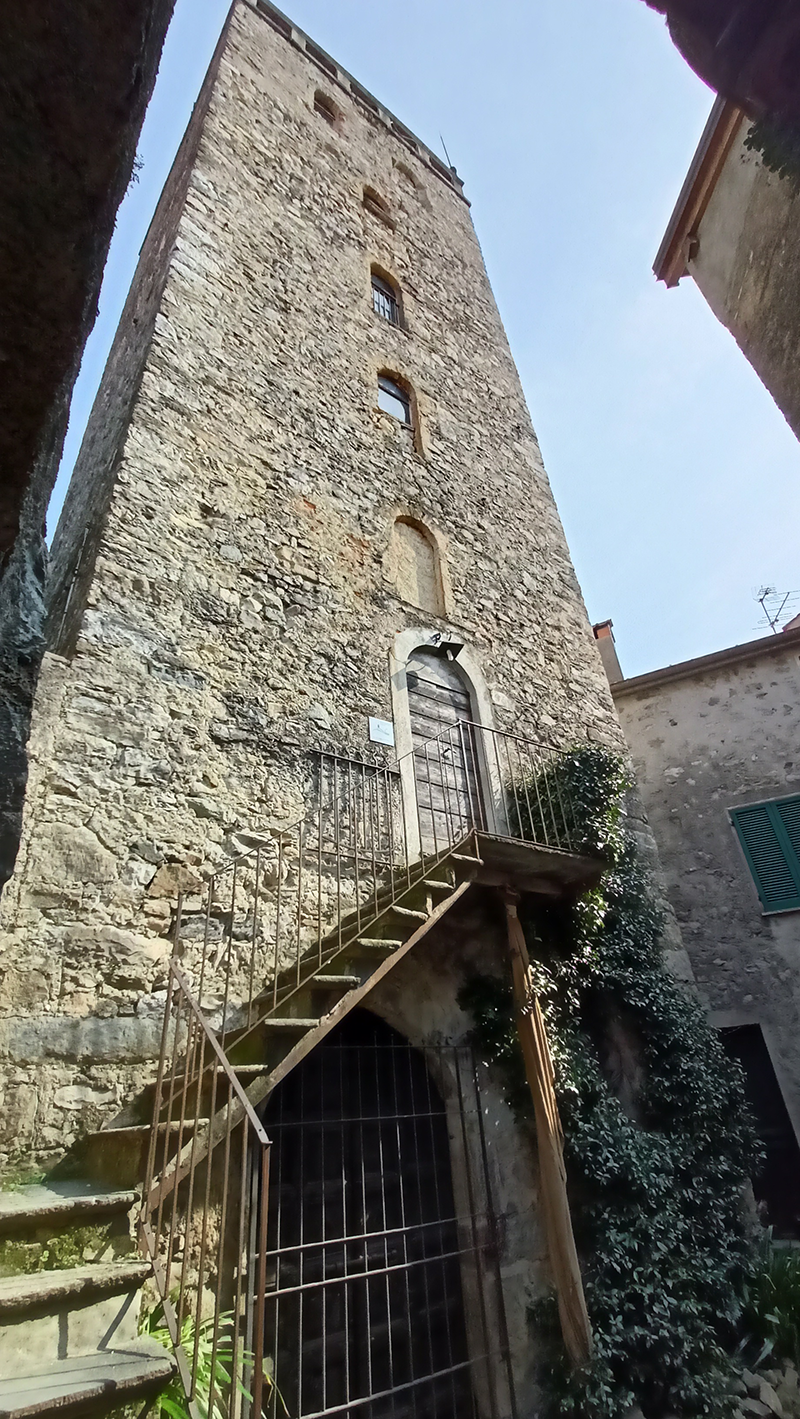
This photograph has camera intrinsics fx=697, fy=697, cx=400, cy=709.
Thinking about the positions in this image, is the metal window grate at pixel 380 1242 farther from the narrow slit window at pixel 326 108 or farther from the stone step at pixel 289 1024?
the narrow slit window at pixel 326 108

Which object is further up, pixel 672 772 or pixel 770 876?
pixel 672 772

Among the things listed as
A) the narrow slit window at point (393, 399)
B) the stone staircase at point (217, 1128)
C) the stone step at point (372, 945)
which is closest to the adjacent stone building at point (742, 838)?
the stone staircase at point (217, 1128)

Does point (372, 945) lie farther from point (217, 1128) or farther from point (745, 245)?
point (745, 245)

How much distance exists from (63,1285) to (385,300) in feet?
36.2

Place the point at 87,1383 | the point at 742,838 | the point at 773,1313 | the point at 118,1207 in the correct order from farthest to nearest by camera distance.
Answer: the point at 742,838 → the point at 773,1313 → the point at 118,1207 → the point at 87,1383

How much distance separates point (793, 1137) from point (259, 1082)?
19.1ft

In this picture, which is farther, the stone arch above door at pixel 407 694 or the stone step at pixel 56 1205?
the stone arch above door at pixel 407 694

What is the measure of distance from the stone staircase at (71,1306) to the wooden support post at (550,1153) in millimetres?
2665

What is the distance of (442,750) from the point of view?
661 cm

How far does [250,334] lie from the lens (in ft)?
23.6

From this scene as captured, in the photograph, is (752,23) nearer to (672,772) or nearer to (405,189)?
(672,772)

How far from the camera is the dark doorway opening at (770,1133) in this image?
20.7 feet

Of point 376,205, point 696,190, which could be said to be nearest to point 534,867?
point 696,190

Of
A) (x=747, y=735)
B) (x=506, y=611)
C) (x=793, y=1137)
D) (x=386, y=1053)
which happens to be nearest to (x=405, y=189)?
(x=506, y=611)
